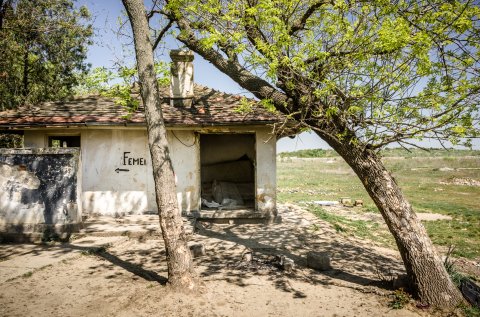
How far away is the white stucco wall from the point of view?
907cm

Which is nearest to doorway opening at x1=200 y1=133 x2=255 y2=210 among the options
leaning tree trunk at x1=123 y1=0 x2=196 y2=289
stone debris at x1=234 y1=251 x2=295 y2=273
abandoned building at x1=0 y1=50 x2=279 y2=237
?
abandoned building at x1=0 y1=50 x2=279 y2=237

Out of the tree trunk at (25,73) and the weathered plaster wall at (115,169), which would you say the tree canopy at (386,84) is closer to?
the weathered plaster wall at (115,169)

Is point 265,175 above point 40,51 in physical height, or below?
below

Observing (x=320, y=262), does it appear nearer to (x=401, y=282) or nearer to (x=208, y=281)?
(x=401, y=282)

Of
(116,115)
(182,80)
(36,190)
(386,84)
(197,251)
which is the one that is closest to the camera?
(386,84)

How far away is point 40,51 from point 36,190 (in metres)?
12.2

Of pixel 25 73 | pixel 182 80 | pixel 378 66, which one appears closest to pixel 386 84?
pixel 378 66

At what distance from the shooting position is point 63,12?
15148mm

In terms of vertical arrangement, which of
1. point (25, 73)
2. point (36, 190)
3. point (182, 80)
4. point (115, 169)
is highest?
point (25, 73)

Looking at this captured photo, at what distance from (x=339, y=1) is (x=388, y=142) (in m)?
2.08

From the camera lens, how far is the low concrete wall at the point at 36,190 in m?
6.79

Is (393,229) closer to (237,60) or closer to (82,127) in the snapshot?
(237,60)

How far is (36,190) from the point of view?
682cm

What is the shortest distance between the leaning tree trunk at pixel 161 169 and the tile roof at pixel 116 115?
3.56 meters
